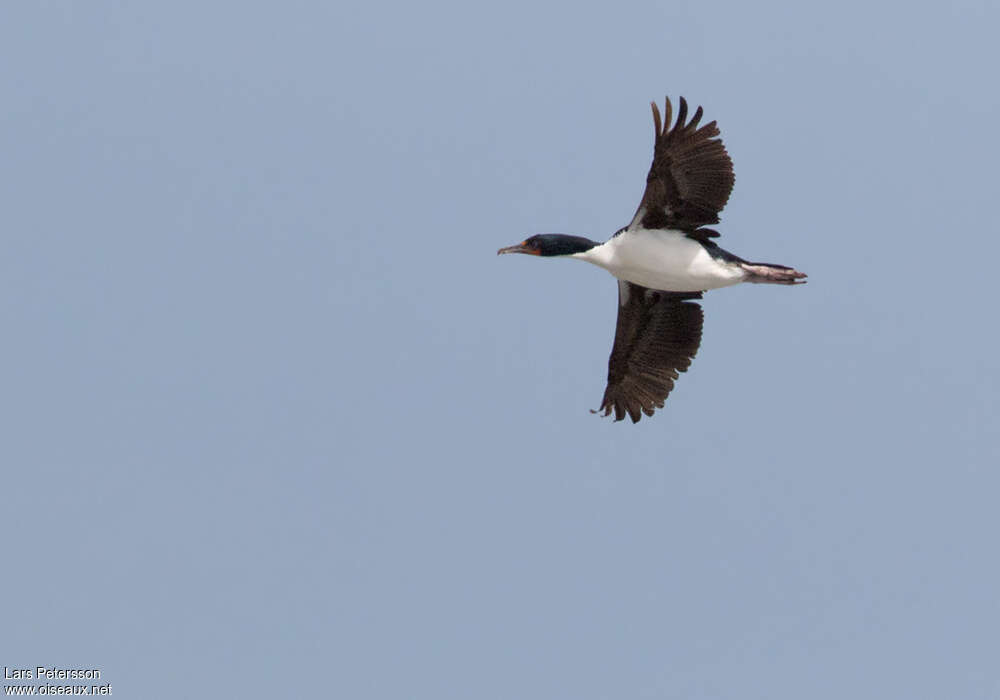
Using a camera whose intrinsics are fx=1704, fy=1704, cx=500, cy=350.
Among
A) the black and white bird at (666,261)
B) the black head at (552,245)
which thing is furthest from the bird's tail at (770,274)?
the black head at (552,245)

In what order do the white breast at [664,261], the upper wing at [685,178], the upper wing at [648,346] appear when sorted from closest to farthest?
the upper wing at [685,178]
the white breast at [664,261]
the upper wing at [648,346]

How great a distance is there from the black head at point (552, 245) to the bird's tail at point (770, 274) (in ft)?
7.67

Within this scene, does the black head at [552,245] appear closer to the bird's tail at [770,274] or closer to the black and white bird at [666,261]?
the black and white bird at [666,261]

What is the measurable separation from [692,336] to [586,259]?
2537 millimetres

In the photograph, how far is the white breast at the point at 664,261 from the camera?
2516 centimetres

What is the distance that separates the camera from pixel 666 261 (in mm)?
25156

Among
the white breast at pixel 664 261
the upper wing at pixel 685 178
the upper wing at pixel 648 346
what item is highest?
the upper wing at pixel 685 178

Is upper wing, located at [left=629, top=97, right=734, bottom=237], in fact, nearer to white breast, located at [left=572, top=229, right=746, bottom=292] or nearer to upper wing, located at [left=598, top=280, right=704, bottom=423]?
white breast, located at [left=572, top=229, right=746, bottom=292]

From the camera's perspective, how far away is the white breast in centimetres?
2516

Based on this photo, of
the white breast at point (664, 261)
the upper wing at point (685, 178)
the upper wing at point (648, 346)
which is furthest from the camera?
the upper wing at point (648, 346)

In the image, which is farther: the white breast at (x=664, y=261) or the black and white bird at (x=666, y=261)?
the white breast at (x=664, y=261)

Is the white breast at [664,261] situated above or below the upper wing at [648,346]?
above

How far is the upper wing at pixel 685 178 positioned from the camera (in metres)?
23.8

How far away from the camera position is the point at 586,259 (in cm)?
2569
